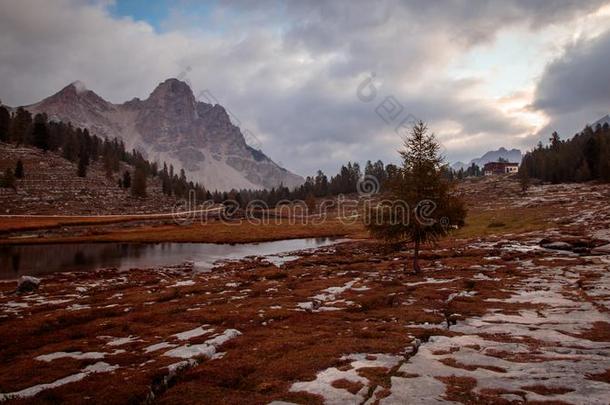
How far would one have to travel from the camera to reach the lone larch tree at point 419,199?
126 feet

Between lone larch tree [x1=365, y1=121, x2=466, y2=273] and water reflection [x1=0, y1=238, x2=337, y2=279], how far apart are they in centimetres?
2856

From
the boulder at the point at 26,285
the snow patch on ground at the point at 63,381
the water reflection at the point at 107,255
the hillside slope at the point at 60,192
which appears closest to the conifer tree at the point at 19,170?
the hillside slope at the point at 60,192

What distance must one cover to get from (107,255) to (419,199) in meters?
56.4

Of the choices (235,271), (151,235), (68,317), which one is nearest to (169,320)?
(68,317)

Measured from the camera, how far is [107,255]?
69188 millimetres

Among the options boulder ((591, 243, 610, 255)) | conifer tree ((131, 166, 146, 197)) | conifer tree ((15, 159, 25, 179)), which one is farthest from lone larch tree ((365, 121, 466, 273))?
conifer tree ((131, 166, 146, 197))

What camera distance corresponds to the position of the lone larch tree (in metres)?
38.3

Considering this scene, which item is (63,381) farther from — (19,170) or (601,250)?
(19,170)

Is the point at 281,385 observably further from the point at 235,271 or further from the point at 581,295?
the point at 235,271

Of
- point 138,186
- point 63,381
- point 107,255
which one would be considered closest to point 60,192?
point 138,186

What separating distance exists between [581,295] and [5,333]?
3517 cm

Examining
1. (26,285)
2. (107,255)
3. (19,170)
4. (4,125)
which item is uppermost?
(4,125)

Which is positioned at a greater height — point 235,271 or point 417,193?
point 417,193

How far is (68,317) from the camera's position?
2488 cm
